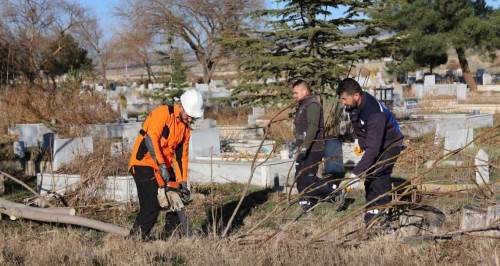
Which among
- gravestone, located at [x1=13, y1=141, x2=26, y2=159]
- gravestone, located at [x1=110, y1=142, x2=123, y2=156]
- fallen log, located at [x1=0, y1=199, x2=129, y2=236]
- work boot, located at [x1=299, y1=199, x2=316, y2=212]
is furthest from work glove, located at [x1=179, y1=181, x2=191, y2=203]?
gravestone, located at [x1=13, y1=141, x2=26, y2=159]

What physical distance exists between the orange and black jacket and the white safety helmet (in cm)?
15

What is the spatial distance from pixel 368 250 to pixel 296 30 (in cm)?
996

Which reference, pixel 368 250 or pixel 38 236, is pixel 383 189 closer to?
pixel 368 250

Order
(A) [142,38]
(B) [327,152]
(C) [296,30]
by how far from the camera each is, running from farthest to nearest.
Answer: (A) [142,38] < (C) [296,30] < (B) [327,152]

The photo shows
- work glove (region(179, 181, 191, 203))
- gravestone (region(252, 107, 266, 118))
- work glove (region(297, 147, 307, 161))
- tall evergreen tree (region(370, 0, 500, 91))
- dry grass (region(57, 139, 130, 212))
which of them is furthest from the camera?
tall evergreen tree (region(370, 0, 500, 91))

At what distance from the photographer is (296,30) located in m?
15.0

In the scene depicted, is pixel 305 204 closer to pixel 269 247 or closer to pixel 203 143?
pixel 269 247

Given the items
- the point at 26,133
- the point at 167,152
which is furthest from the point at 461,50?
the point at 167,152

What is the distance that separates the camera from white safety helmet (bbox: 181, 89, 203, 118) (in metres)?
5.88

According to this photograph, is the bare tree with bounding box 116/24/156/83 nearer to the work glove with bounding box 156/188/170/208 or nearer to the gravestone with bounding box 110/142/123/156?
the gravestone with bounding box 110/142/123/156

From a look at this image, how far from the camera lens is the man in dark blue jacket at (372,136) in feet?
20.1

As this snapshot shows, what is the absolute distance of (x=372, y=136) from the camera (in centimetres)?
617

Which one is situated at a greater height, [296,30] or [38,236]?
[296,30]

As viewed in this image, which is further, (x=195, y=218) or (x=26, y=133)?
(x=26, y=133)
